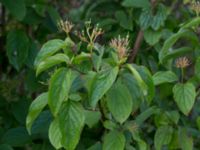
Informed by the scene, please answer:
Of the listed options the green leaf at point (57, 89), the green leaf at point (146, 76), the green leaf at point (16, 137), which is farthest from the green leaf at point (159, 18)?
the green leaf at point (57, 89)

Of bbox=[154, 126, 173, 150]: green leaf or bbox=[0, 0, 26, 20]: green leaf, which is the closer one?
bbox=[154, 126, 173, 150]: green leaf

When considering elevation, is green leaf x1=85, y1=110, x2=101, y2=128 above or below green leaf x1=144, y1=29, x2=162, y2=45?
below

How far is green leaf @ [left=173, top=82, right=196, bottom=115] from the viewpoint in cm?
160

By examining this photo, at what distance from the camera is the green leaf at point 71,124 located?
1372 millimetres

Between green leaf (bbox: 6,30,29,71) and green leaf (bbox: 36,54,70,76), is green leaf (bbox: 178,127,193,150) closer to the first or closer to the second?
green leaf (bbox: 36,54,70,76)

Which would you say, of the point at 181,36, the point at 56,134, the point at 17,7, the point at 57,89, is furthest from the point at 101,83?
the point at 17,7

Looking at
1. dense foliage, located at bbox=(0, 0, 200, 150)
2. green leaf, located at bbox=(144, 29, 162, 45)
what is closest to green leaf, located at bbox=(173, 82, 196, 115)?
dense foliage, located at bbox=(0, 0, 200, 150)

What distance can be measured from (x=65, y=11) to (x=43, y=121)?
6.64 ft

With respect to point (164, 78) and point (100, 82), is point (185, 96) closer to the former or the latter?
point (164, 78)

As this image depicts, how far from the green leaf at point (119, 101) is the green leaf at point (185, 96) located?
0.82ft

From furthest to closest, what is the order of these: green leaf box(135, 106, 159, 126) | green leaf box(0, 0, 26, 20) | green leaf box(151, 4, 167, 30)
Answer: green leaf box(151, 4, 167, 30) → green leaf box(0, 0, 26, 20) → green leaf box(135, 106, 159, 126)

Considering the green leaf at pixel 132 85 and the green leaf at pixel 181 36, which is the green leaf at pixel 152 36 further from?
the green leaf at pixel 132 85

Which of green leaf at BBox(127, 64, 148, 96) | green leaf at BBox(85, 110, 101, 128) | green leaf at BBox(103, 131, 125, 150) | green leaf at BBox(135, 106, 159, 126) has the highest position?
green leaf at BBox(127, 64, 148, 96)

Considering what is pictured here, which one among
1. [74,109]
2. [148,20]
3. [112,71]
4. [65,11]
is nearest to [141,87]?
[112,71]
